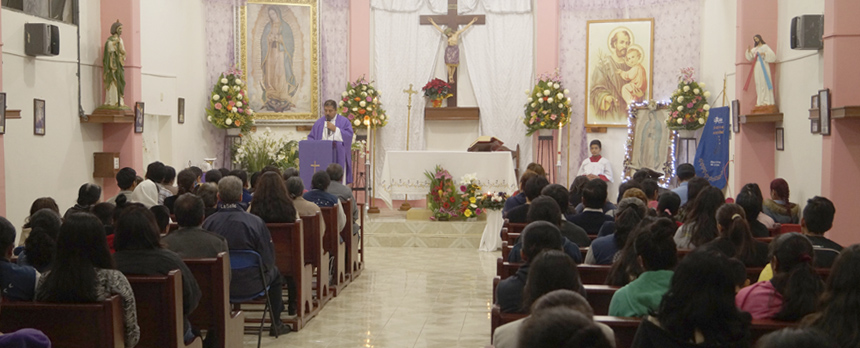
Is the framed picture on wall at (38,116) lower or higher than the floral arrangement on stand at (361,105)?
lower

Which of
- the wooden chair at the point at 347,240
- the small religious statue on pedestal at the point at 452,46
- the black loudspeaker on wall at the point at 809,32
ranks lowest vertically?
the wooden chair at the point at 347,240

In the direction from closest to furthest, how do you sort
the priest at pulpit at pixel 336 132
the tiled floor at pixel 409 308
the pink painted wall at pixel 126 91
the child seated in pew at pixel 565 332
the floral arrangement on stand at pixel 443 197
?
the child seated in pew at pixel 565 332 < the tiled floor at pixel 409 308 < the pink painted wall at pixel 126 91 < the floral arrangement on stand at pixel 443 197 < the priest at pulpit at pixel 336 132

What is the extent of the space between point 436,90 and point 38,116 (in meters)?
A: 6.90

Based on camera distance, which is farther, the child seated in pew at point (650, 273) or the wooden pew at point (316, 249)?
the wooden pew at point (316, 249)

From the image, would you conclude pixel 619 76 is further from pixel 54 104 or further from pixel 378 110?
pixel 54 104

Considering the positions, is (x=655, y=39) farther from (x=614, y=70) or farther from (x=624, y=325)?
(x=624, y=325)

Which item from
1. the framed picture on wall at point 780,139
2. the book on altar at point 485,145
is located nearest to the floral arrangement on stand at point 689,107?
the framed picture on wall at point 780,139

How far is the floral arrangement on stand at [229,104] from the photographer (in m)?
14.1

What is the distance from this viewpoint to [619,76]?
14523 mm

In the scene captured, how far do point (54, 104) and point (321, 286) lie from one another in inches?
171

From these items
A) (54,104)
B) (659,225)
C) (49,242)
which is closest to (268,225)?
(49,242)

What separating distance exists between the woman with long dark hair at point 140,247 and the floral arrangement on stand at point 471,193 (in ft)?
24.7

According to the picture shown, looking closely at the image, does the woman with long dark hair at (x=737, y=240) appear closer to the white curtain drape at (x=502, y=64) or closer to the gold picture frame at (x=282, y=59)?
the white curtain drape at (x=502, y=64)

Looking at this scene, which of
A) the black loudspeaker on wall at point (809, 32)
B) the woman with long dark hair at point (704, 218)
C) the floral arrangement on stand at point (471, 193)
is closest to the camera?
the woman with long dark hair at point (704, 218)
